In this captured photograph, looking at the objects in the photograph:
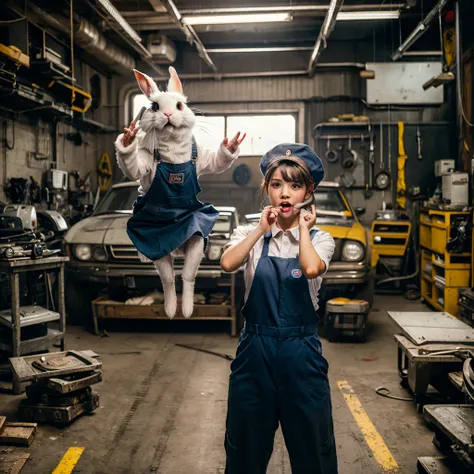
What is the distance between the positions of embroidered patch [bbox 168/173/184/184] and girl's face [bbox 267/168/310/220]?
318 mm

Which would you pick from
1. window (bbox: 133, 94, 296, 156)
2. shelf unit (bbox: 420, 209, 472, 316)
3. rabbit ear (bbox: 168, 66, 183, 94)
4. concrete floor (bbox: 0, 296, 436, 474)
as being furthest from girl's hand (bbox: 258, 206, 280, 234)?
window (bbox: 133, 94, 296, 156)

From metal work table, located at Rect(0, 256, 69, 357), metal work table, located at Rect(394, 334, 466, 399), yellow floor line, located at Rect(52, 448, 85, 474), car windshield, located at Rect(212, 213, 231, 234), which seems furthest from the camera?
car windshield, located at Rect(212, 213, 231, 234)

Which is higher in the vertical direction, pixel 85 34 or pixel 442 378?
pixel 85 34

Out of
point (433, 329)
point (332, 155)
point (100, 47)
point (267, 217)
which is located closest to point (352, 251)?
point (433, 329)

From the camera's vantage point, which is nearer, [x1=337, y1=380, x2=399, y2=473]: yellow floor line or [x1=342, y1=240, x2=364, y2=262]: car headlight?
[x1=337, y1=380, x2=399, y2=473]: yellow floor line

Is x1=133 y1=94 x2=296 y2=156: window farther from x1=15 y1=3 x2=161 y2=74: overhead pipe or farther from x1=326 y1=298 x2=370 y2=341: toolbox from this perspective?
x1=326 y1=298 x2=370 y2=341: toolbox

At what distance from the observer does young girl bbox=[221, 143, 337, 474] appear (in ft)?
6.02

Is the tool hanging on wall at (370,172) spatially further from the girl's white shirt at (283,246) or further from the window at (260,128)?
the girl's white shirt at (283,246)

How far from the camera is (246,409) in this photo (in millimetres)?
1886

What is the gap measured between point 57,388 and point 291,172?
2608mm

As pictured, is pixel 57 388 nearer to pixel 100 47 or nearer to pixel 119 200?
pixel 119 200

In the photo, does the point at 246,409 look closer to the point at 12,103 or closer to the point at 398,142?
the point at 12,103

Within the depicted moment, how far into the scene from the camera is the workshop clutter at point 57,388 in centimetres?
356

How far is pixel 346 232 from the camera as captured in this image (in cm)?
556
